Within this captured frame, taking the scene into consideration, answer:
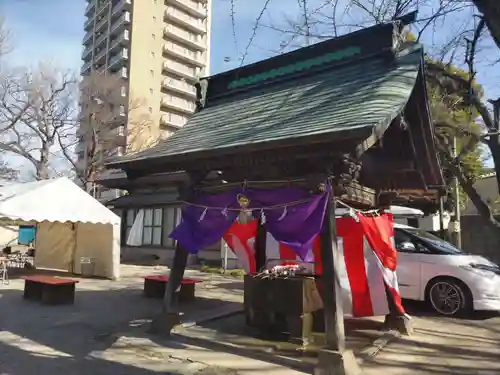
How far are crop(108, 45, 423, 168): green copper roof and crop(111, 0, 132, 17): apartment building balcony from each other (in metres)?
54.8

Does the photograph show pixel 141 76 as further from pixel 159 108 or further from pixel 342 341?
pixel 342 341

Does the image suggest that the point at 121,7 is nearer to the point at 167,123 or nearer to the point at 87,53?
the point at 87,53

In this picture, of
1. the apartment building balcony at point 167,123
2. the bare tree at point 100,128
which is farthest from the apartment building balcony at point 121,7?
the bare tree at point 100,128

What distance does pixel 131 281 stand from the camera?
1384 centimetres

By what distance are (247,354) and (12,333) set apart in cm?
417

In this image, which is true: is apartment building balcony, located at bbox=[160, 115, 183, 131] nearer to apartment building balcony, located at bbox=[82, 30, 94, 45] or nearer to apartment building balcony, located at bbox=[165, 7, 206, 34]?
apartment building balcony, located at bbox=[165, 7, 206, 34]

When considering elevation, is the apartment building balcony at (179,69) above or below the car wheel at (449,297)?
above

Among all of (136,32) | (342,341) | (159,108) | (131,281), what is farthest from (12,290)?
(136,32)

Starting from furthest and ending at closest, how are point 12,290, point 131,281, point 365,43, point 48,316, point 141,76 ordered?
1. point 141,76
2. point 131,281
3. point 12,290
4. point 48,316
5. point 365,43

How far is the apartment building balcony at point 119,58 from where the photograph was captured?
5347cm

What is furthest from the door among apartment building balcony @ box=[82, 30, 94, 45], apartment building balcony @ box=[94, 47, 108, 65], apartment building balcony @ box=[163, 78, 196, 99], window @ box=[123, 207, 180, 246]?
apartment building balcony @ box=[82, 30, 94, 45]

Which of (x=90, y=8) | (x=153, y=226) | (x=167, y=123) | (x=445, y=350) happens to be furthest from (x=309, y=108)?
(x=90, y=8)

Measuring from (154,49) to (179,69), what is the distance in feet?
15.2

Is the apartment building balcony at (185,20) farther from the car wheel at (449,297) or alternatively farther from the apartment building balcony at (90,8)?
the car wheel at (449,297)
